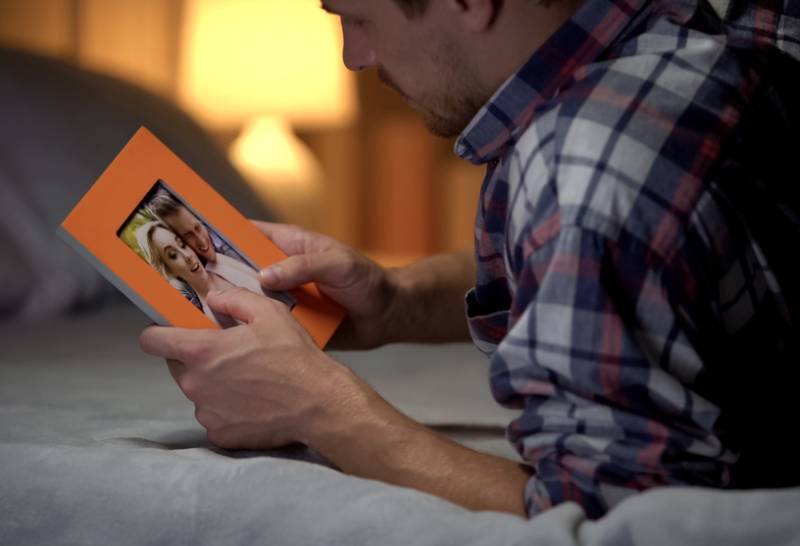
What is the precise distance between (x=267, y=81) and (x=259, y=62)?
5cm

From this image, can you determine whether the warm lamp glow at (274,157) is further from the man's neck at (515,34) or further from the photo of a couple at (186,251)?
the man's neck at (515,34)

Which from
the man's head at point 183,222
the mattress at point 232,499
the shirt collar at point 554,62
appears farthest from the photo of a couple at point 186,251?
the shirt collar at point 554,62

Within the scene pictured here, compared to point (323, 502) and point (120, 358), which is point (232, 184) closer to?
point (120, 358)

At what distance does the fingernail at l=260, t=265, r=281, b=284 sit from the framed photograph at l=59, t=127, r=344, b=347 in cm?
2

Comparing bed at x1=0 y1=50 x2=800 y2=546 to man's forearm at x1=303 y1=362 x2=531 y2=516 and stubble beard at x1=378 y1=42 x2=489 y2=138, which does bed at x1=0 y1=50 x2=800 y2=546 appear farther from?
stubble beard at x1=378 y1=42 x2=489 y2=138

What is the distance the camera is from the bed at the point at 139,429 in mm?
694

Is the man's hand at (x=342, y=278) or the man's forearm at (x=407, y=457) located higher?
the man's hand at (x=342, y=278)

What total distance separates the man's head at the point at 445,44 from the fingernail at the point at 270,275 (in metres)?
0.19

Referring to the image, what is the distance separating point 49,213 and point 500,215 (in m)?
1.05

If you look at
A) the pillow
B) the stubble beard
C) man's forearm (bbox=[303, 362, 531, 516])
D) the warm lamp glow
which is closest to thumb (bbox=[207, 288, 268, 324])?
man's forearm (bbox=[303, 362, 531, 516])

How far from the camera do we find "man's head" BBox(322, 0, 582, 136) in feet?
3.00

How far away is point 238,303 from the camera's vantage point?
3.22 feet

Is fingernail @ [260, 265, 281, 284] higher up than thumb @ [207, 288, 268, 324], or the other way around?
fingernail @ [260, 265, 281, 284]

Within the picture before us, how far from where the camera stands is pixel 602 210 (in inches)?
29.0
